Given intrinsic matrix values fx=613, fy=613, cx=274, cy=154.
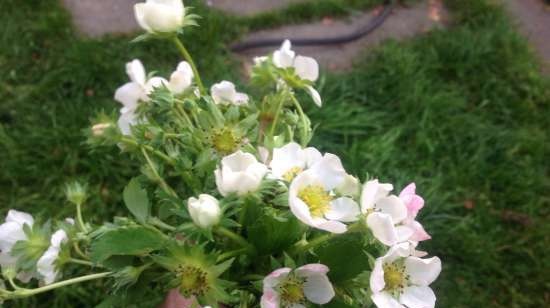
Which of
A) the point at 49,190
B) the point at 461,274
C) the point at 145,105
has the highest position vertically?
the point at 145,105

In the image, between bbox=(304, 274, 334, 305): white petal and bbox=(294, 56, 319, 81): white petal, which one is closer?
bbox=(304, 274, 334, 305): white petal

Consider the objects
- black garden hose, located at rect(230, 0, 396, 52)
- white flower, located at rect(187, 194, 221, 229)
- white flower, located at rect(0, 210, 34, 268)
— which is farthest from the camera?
black garden hose, located at rect(230, 0, 396, 52)

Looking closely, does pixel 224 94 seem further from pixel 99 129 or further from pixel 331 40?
pixel 331 40

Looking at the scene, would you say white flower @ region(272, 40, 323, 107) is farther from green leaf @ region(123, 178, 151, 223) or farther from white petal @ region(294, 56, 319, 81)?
green leaf @ region(123, 178, 151, 223)

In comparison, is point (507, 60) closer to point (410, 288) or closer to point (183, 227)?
point (410, 288)

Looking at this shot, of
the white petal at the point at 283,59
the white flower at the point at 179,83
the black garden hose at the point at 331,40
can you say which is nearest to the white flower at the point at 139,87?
the white flower at the point at 179,83

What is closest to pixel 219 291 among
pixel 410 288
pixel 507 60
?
pixel 410 288

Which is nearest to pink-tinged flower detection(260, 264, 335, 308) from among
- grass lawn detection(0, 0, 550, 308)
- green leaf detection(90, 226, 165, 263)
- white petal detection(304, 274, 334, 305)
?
white petal detection(304, 274, 334, 305)

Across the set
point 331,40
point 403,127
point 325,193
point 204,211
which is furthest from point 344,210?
point 331,40
